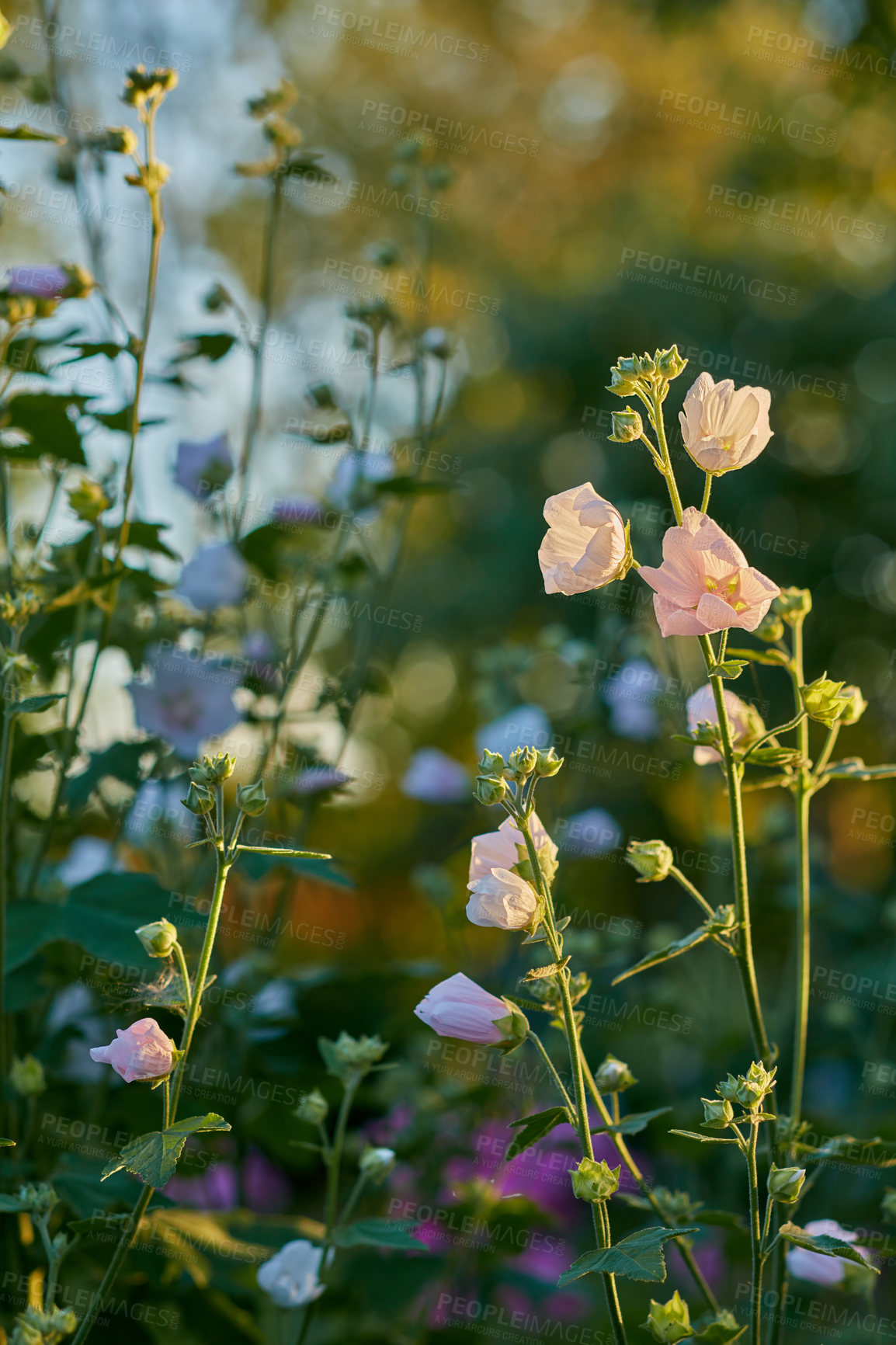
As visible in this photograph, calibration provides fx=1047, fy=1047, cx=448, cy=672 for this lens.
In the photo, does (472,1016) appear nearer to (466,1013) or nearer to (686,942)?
(466,1013)

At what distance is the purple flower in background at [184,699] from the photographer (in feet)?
4.28

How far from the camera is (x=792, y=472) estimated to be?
4.99 meters

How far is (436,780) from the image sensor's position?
1.79 m

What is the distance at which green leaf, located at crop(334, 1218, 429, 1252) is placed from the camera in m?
0.78

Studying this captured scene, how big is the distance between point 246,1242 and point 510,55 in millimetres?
9323

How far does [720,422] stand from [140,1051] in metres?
0.57

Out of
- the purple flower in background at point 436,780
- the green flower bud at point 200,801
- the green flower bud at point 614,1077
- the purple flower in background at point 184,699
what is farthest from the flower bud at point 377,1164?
the purple flower in background at point 436,780

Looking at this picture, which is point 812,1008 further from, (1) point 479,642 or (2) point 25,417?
(1) point 479,642

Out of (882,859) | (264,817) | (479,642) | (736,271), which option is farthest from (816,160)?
(264,817)

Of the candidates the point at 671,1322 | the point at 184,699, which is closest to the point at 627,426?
the point at 671,1322

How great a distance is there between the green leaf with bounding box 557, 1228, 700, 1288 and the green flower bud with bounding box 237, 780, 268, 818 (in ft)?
1.11

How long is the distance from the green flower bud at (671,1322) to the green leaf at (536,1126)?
12cm

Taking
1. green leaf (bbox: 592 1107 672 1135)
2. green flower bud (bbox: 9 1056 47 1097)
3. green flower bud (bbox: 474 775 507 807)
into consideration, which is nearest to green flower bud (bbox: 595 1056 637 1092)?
green leaf (bbox: 592 1107 672 1135)

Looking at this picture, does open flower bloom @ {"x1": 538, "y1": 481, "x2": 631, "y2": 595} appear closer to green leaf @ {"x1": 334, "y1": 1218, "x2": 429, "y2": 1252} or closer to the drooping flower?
green leaf @ {"x1": 334, "y1": 1218, "x2": 429, "y2": 1252}
